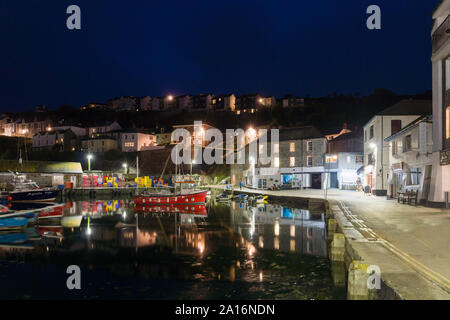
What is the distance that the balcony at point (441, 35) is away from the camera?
806 inches

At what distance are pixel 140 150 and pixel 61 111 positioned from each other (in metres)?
74.2

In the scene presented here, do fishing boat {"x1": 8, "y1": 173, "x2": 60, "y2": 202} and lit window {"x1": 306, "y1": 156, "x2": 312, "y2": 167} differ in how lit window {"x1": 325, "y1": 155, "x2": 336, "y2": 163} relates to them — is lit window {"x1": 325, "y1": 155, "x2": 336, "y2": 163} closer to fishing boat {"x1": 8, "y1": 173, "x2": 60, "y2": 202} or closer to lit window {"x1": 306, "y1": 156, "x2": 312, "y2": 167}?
lit window {"x1": 306, "y1": 156, "x2": 312, "y2": 167}

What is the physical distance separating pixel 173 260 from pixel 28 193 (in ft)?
127

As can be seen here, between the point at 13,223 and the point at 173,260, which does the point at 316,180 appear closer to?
the point at 13,223

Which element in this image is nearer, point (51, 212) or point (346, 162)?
point (51, 212)

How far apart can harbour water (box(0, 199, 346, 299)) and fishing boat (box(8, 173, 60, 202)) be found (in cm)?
2082

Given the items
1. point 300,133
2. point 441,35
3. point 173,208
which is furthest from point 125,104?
point 441,35

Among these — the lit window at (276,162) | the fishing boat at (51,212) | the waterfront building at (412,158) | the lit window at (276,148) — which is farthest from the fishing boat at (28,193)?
the waterfront building at (412,158)

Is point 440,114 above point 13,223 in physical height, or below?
above

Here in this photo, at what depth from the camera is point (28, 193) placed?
47.8 metres

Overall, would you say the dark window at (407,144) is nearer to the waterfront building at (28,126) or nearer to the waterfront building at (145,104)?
the waterfront building at (28,126)

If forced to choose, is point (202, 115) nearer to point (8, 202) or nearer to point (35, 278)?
point (8, 202)

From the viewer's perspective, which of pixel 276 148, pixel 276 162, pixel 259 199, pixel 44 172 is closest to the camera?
pixel 259 199

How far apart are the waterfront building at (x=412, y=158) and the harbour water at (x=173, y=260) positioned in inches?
307
